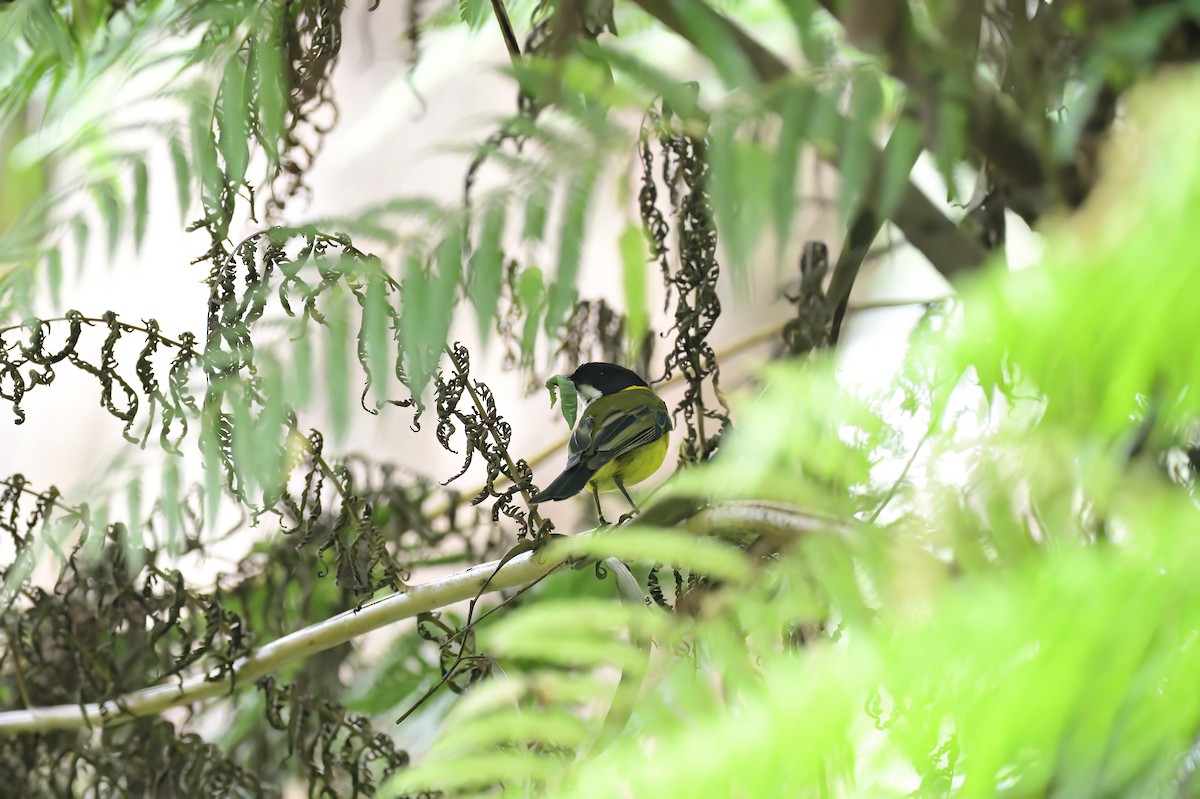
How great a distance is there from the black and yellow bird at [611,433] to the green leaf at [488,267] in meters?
0.16

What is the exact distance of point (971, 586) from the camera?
0.60 m

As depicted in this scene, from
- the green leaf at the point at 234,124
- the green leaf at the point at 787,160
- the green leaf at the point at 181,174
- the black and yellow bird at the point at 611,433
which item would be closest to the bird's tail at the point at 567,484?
the black and yellow bird at the point at 611,433

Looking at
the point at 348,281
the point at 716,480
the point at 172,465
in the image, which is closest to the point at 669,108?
the point at 348,281

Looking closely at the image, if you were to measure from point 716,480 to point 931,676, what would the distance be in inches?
6.4

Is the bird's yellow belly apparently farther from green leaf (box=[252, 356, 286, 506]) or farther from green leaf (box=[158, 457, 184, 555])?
green leaf (box=[158, 457, 184, 555])

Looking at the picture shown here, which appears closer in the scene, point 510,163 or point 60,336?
point 510,163

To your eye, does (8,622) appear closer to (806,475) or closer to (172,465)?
(172,465)

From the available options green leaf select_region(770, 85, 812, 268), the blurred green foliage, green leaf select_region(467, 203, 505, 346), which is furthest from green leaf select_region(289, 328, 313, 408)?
green leaf select_region(770, 85, 812, 268)

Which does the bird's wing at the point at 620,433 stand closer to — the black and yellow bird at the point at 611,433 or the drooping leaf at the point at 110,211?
the black and yellow bird at the point at 611,433

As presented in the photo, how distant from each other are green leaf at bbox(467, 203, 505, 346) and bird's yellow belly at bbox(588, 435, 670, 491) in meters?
0.23

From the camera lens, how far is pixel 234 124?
90 cm

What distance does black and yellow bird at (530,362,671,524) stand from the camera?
3.01 ft

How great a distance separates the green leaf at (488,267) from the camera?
2.55ft

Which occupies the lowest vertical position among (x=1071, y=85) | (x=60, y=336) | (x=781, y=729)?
(x=781, y=729)
